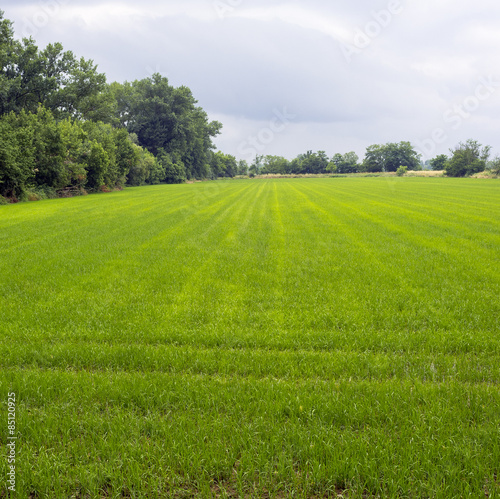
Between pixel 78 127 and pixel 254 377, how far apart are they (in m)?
47.7

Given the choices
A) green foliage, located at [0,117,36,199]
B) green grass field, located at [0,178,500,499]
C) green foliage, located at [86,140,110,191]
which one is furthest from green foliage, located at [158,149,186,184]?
green grass field, located at [0,178,500,499]

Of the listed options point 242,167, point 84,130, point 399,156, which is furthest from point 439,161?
point 84,130

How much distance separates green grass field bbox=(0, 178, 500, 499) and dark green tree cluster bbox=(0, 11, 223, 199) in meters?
29.8

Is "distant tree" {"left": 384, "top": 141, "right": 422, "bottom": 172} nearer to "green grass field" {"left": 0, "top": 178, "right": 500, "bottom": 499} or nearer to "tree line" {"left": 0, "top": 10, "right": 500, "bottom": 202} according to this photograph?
"tree line" {"left": 0, "top": 10, "right": 500, "bottom": 202}

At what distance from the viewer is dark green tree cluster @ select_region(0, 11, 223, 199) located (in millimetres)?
33594

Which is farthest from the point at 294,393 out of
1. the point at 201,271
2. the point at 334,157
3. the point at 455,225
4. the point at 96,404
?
the point at 334,157

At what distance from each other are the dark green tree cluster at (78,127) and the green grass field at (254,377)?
2982cm

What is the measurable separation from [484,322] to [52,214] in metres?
23.9

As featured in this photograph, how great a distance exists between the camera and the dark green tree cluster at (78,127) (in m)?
33.6

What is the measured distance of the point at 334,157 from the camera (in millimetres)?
184375

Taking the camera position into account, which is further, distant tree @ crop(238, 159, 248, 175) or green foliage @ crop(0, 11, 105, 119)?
distant tree @ crop(238, 159, 248, 175)

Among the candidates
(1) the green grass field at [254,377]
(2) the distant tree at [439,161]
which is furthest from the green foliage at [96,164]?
(2) the distant tree at [439,161]

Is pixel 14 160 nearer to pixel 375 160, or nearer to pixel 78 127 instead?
pixel 78 127

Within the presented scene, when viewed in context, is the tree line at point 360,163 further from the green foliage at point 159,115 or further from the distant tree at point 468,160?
the green foliage at point 159,115
